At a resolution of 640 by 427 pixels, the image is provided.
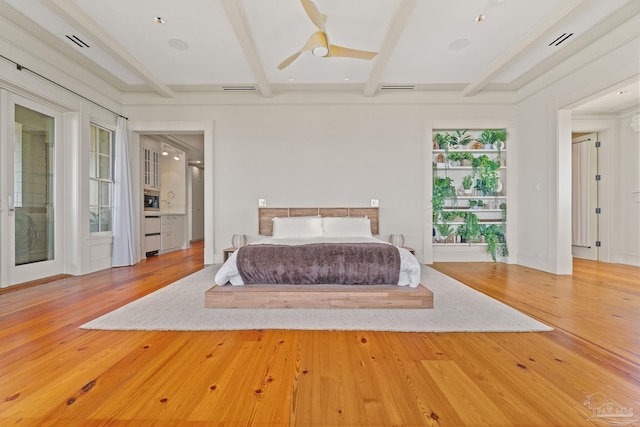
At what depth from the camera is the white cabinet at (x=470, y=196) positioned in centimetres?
484

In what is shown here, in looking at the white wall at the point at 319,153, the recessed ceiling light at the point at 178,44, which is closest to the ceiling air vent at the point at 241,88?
the white wall at the point at 319,153

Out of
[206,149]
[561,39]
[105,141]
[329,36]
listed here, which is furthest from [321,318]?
[105,141]

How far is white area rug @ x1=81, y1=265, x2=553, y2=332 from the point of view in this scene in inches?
82.2

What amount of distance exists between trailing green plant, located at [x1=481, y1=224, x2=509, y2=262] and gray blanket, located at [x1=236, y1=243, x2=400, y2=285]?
121 inches

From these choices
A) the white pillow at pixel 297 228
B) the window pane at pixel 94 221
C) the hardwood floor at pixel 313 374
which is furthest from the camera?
the window pane at pixel 94 221

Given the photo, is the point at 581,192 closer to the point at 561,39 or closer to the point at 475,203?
the point at 475,203

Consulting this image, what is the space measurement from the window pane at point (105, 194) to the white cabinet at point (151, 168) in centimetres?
101

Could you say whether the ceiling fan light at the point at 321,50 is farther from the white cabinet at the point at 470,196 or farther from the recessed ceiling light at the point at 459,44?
the white cabinet at the point at 470,196

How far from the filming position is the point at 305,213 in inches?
191

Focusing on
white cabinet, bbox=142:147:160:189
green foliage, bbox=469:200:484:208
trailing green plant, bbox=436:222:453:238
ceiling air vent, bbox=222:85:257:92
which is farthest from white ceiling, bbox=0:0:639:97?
trailing green plant, bbox=436:222:453:238

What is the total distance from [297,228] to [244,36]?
253cm

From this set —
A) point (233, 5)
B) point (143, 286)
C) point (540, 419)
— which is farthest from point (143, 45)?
point (540, 419)

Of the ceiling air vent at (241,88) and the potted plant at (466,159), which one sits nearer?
the ceiling air vent at (241,88)

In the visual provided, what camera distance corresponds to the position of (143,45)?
348 cm
